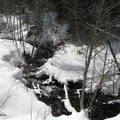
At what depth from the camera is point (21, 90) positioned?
7945 mm

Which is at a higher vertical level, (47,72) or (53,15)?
(53,15)

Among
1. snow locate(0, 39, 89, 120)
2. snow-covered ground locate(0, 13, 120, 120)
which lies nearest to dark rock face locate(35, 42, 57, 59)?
snow-covered ground locate(0, 13, 120, 120)

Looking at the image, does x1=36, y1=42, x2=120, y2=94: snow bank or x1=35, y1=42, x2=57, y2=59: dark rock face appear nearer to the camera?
x1=36, y1=42, x2=120, y2=94: snow bank

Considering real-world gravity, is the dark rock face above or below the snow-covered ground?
below

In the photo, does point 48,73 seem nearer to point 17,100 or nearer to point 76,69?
point 76,69

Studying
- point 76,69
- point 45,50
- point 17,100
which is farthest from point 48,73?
point 17,100

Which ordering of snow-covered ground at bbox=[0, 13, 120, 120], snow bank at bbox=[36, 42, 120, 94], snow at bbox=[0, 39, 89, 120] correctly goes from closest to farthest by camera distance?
Result: snow at bbox=[0, 39, 89, 120] → snow-covered ground at bbox=[0, 13, 120, 120] → snow bank at bbox=[36, 42, 120, 94]

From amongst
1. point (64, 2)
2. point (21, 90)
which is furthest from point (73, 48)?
point (21, 90)

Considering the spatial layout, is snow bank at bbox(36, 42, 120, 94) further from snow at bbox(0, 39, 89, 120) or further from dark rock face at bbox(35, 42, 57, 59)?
snow at bbox(0, 39, 89, 120)

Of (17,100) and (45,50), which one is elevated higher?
(17,100)

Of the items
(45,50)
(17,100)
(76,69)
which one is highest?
(17,100)

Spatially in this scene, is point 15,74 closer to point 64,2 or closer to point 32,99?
point 32,99

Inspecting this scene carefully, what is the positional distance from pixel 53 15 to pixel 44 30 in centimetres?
133

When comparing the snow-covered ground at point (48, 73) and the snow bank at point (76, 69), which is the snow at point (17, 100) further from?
the snow bank at point (76, 69)
